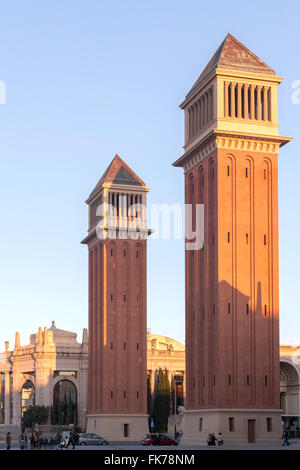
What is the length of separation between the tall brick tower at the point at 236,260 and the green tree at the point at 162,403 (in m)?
44.2

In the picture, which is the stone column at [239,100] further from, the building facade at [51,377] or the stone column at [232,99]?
the building facade at [51,377]

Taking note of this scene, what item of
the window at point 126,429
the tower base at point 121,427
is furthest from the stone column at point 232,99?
the window at point 126,429

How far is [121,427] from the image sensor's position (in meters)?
98.0

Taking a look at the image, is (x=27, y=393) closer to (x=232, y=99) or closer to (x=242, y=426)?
(x=242, y=426)

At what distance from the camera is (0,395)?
139500 mm

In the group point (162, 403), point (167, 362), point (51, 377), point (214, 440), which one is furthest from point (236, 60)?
point (51, 377)

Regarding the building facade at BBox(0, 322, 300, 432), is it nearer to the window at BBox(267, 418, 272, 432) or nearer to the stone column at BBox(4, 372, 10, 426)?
the stone column at BBox(4, 372, 10, 426)

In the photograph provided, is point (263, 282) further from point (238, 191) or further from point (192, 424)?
point (192, 424)

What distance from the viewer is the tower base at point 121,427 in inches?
3826

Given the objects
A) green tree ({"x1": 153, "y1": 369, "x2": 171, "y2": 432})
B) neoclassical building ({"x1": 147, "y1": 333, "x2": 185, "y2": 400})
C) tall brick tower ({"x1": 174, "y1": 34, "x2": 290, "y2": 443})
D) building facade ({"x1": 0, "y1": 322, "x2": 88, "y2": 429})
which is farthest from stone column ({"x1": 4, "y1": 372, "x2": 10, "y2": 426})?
tall brick tower ({"x1": 174, "y1": 34, "x2": 290, "y2": 443})

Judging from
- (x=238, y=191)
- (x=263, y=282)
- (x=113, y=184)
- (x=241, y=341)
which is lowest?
(x=241, y=341)

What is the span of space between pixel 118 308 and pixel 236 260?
34132 millimetres

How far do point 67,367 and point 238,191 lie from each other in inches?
2520
